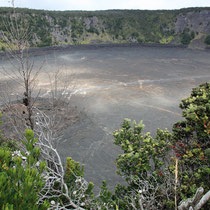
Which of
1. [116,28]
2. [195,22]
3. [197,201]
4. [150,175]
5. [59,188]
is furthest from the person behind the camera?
[116,28]

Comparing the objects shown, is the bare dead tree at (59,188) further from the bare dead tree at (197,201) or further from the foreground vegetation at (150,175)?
the bare dead tree at (197,201)

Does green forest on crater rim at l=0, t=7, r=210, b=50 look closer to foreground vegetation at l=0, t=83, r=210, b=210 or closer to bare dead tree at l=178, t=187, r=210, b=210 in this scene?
foreground vegetation at l=0, t=83, r=210, b=210

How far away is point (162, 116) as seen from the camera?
66.7 feet

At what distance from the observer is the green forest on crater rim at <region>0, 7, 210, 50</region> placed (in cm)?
5791

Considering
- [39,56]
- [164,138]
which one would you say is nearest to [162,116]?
[164,138]

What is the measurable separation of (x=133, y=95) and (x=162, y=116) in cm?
640

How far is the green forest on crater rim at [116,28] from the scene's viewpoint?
57906 millimetres

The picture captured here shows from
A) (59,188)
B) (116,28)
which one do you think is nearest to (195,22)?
(116,28)

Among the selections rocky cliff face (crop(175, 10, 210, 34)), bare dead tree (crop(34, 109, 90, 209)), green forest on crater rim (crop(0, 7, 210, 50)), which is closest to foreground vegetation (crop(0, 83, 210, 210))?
bare dead tree (crop(34, 109, 90, 209))

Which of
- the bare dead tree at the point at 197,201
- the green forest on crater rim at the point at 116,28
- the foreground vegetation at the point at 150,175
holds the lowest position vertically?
the foreground vegetation at the point at 150,175

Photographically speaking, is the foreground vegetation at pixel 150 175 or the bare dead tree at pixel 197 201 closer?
the bare dead tree at pixel 197 201

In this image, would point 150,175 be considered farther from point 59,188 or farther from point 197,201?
point 59,188

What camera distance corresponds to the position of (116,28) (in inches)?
2591

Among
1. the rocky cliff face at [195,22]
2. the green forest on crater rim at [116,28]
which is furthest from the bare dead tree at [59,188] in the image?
the rocky cliff face at [195,22]
